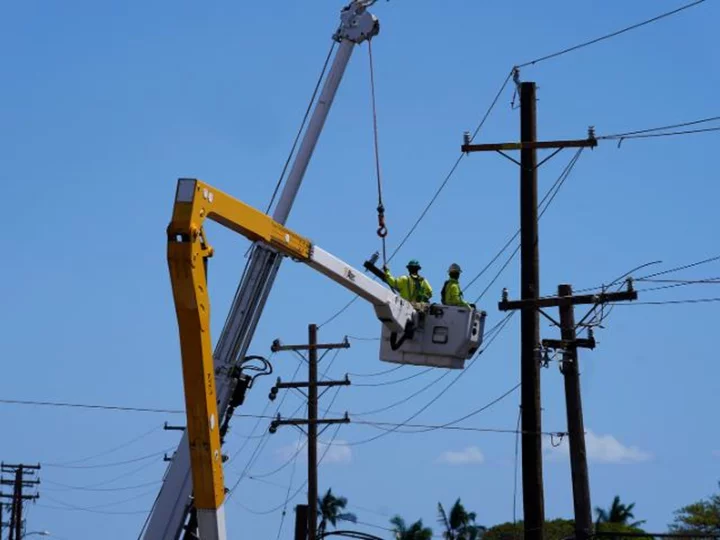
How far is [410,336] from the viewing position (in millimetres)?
21500

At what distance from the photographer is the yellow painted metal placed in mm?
14961

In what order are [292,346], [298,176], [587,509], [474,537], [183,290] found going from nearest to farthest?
[183,290]
[298,176]
[587,509]
[292,346]
[474,537]

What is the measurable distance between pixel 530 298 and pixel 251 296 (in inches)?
325

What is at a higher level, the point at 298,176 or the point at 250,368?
the point at 298,176

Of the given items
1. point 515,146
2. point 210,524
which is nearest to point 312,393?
point 515,146

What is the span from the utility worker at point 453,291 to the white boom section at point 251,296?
8.37 ft

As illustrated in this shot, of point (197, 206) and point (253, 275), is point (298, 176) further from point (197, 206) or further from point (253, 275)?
point (197, 206)

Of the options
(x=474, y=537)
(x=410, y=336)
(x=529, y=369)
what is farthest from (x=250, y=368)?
(x=474, y=537)

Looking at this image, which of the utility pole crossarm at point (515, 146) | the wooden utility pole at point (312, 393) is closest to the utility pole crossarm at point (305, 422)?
the wooden utility pole at point (312, 393)

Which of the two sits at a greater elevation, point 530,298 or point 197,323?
point 530,298

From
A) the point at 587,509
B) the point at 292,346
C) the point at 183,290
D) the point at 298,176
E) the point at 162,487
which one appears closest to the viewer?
the point at 183,290

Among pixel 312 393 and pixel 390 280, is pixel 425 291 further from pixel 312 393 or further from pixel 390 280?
pixel 312 393

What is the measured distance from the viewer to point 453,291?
22.2m

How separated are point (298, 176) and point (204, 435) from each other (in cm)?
663
